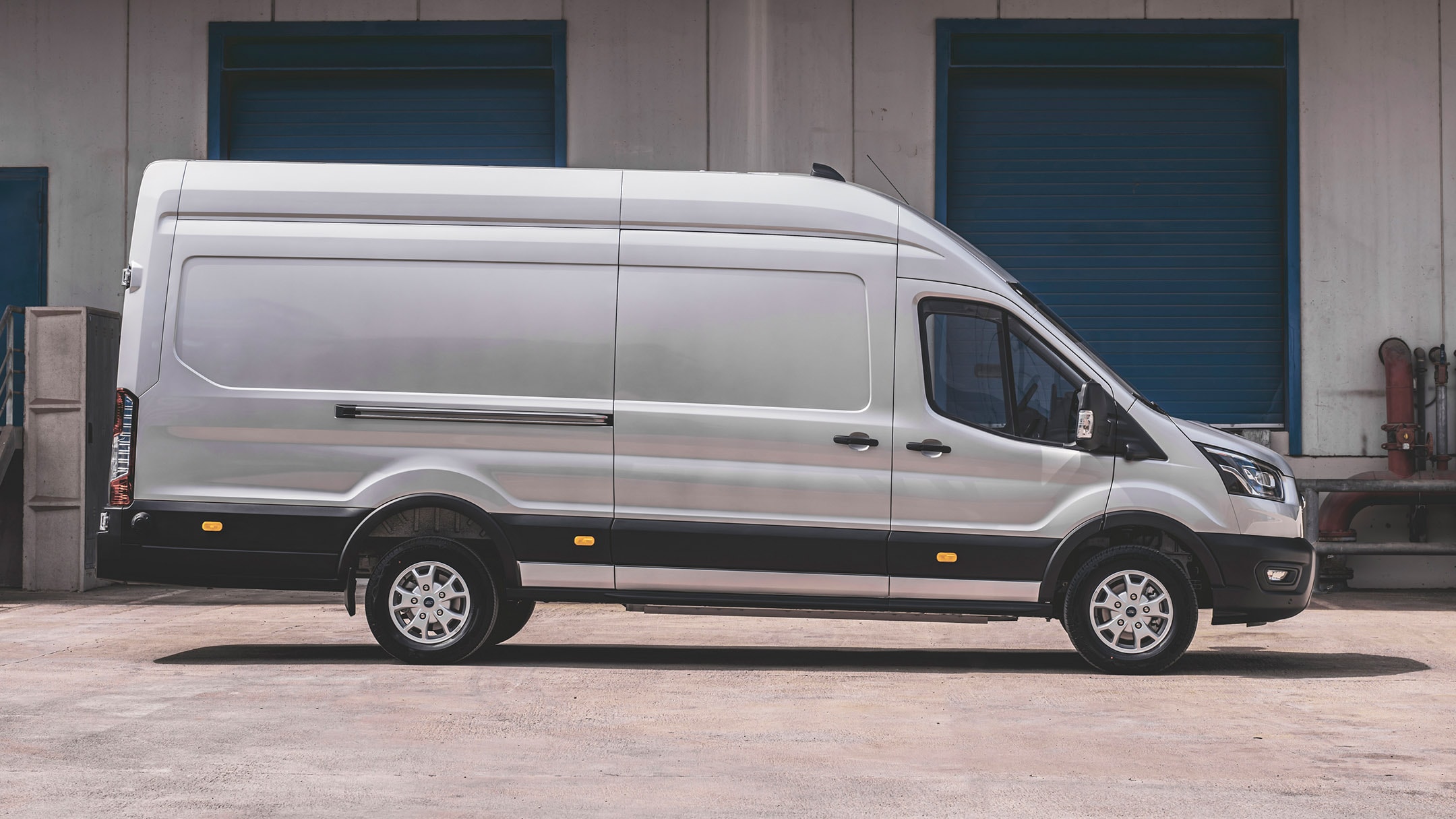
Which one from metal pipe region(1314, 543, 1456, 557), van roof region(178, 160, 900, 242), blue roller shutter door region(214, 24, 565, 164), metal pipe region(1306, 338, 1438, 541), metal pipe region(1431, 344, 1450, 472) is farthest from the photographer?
blue roller shutter door region(214, 24, 565, 164)

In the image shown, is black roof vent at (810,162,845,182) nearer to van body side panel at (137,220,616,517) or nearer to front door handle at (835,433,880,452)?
van body side panel at (137,220,616,517)

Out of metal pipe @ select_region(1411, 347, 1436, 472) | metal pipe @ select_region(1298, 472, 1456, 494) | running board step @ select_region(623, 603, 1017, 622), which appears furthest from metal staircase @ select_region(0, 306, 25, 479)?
metal pipe @ select_region(1411, 347, 1436, 472)

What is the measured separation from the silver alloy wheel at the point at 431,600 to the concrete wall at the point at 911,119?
6449mm

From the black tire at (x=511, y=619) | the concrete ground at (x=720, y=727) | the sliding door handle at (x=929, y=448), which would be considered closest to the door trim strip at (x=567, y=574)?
the concrete ground at (x=720, y=727)

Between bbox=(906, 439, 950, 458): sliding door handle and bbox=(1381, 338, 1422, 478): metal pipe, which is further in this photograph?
bbox=(1381, 338, 1422, 478): metal pipe

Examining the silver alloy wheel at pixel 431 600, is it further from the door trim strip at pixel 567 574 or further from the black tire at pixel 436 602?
the door trim strip at pixel 567 574

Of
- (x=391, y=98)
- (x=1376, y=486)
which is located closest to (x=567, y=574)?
(x=391, y=98)

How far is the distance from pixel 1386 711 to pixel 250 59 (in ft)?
37.9

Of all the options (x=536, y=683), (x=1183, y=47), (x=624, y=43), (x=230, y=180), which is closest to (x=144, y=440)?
(x=230, y=180)

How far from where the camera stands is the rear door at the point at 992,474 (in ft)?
25.4

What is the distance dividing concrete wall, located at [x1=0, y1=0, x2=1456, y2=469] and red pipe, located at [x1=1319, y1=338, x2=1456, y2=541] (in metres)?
0.23

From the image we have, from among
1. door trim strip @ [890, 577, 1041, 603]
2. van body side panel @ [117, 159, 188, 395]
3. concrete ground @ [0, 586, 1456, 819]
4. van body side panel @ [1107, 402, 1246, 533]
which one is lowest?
concrete ground @ [0, 586, 1456, 819]

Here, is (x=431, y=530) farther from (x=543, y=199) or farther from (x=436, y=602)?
(x=543, y=199)

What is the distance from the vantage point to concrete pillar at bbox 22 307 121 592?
40.6ft
